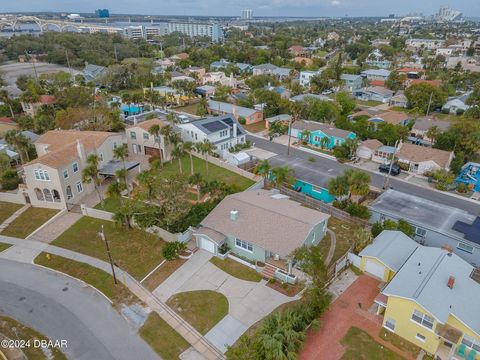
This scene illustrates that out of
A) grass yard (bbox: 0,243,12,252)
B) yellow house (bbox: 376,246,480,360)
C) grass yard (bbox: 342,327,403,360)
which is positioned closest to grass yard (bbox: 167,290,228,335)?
grass yard (bbox: 342,327,403,360)

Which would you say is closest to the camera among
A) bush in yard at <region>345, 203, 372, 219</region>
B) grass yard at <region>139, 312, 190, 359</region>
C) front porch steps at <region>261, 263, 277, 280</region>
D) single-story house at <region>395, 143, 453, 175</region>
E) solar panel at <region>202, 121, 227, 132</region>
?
grass yard at <region>139, 312, 190, 359</region>

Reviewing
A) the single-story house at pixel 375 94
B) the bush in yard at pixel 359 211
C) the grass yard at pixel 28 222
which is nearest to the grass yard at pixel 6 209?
the grass yard at pixel 28 222

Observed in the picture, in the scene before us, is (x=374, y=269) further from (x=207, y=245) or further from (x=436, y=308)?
(x=207, y=245)

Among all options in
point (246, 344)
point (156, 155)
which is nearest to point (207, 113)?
point (156, 155)

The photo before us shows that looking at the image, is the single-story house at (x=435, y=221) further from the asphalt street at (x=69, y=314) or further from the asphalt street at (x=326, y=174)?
the asphalt street at (x=69, y=314)

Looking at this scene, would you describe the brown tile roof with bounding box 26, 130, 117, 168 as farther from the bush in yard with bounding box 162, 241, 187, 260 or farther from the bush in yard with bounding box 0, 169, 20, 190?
the bush in yard with bounding box 162, 241, 187, 260

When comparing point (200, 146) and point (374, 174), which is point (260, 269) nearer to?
point (200, 146)

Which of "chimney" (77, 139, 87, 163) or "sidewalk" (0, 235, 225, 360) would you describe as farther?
"chimney" (77, 139, 87, 163)
